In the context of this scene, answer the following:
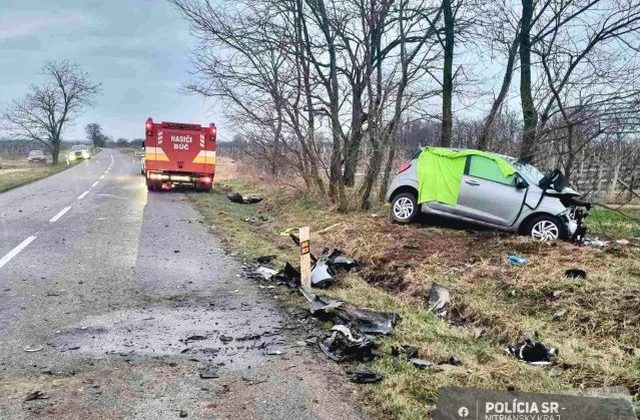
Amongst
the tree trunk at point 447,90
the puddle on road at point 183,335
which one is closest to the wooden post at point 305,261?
the puddle on road at point 183,335

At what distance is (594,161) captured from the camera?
2123 cm

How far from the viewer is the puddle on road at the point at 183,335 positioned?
4.80 m

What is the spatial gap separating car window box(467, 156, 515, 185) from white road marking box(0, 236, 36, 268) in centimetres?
884

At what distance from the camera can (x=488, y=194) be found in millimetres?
10625

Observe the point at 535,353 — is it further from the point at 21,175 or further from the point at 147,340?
the point at 21,175

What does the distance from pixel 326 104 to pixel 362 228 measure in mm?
5226

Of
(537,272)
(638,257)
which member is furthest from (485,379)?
(638,257)

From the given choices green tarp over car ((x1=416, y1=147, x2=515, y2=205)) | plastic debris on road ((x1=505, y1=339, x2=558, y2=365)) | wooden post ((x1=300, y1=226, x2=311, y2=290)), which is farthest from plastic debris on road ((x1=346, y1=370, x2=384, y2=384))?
green tarp over car ((x1=416, y1=147, x2=515, y2=205))

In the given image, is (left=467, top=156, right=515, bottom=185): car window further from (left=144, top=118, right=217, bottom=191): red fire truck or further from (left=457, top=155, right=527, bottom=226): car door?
(left=144, top=118, right=217, bottom=191): red fire truck

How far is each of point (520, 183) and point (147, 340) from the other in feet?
26.3

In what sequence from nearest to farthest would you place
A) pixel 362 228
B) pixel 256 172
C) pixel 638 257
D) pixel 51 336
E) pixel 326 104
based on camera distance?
pixel 51 336 < pixel 638 257 < pixel 362 228 < pixel 326 104 < pixel 256 172

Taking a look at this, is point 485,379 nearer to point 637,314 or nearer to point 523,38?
point 637,314

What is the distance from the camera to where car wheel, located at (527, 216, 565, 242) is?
10078 millimetres

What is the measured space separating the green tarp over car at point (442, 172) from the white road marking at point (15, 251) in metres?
7.94
